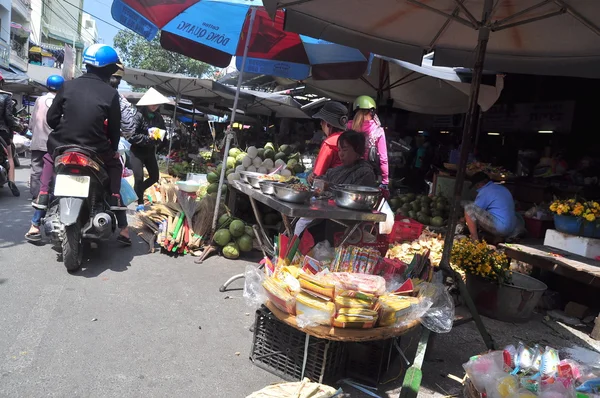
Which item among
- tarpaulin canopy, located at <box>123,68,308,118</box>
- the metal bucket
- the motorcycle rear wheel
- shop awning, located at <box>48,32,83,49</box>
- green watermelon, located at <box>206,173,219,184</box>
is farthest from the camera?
shop awning, located at <box>48,32,83,49</box>

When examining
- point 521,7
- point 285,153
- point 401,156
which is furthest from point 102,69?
point 401,156

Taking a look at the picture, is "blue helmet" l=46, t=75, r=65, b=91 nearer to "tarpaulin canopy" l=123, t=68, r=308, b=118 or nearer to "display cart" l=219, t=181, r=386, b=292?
"display cart" l=219, t=181, r=386, b=292

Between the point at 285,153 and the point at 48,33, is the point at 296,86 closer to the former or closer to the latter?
the point at 285,153

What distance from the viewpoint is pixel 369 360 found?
2.72m

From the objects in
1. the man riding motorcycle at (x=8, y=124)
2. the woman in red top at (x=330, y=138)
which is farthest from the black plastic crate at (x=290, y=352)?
the man riding motorcycle at (x=8, y=124)

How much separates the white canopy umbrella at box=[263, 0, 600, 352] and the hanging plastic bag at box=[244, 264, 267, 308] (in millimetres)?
1428

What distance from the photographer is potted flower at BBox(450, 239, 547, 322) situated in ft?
13.3

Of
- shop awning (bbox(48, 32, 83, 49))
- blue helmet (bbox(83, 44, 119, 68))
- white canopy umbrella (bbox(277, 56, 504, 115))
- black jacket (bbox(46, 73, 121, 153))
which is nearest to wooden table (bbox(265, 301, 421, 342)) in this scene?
black jacket (bbox(46, 73, 121, 153))

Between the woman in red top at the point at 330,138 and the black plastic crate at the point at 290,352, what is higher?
the woman in red top at the point at 330,138

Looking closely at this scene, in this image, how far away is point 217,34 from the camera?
212 inches

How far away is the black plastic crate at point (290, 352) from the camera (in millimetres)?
2498

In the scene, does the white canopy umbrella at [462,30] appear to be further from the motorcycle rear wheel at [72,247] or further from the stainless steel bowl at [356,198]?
the motorcycle rear wheel at [72,247]

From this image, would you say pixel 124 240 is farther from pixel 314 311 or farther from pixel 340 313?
pixel 340 313

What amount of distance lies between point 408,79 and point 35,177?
20.6 ft
